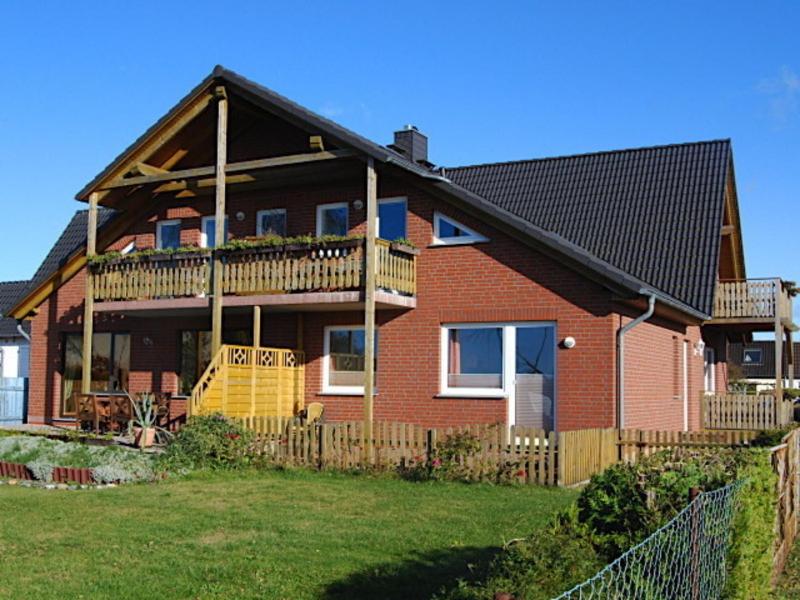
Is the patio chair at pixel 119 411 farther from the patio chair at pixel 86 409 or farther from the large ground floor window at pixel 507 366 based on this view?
the large ground floor window at pixel 507 366

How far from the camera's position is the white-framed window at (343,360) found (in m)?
19.8

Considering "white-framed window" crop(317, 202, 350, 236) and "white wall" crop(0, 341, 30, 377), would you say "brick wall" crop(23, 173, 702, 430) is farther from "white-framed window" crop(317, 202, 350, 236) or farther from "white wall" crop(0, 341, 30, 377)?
"white wall" crop(0, 341, 30, 377)

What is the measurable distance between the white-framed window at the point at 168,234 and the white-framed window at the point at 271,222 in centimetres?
233

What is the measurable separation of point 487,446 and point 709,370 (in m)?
15.7

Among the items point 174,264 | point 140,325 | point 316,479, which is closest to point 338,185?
point 174,264

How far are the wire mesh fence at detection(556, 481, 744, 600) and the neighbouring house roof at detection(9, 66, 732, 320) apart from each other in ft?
33.8

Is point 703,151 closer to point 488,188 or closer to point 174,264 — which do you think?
point 488,188

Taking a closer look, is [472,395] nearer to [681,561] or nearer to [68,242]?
[681,561]

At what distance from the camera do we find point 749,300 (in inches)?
984

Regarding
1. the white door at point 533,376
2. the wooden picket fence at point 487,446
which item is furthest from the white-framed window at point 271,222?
the wooden picket fence at point 487,446

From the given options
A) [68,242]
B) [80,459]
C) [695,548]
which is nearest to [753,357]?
[68,242]

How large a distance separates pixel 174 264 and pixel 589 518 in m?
15.2

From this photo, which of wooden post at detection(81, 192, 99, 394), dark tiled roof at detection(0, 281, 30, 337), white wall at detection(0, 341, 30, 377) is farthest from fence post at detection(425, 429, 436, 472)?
white wall at detection(0, 341, 30, 377)

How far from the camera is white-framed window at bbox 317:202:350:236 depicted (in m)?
20.5
